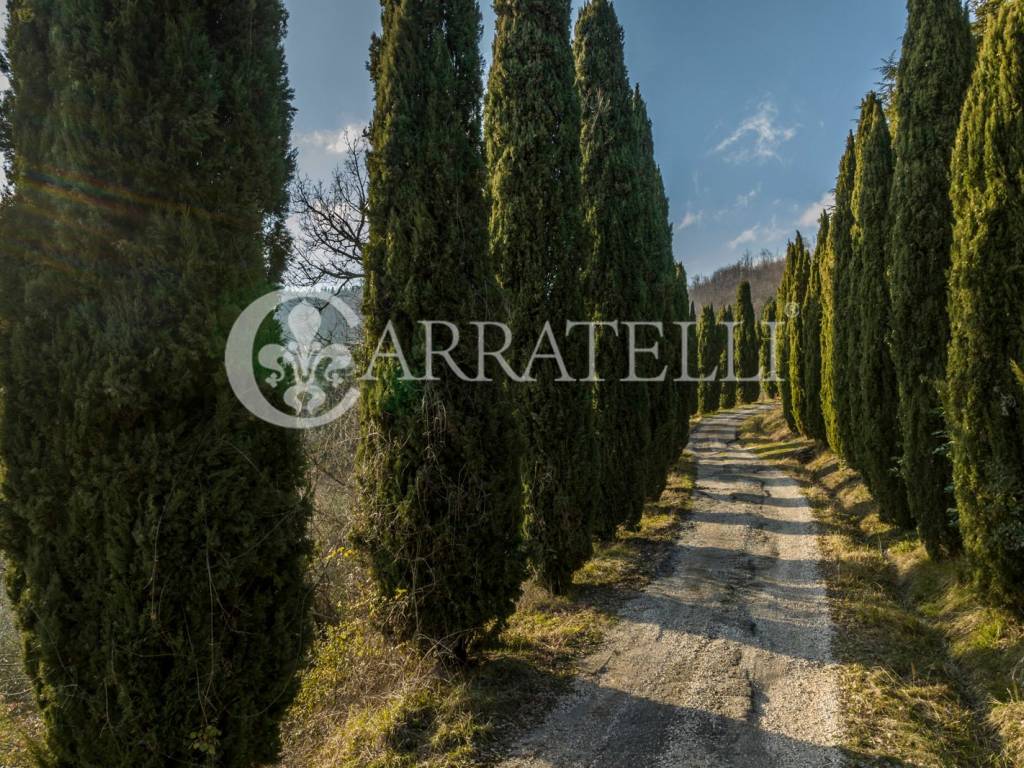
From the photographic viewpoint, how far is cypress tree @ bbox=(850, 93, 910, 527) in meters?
8.84

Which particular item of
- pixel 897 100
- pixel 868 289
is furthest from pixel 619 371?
pixel 897 100

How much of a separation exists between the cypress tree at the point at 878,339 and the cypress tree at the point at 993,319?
3.47 metres

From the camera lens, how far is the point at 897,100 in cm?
764

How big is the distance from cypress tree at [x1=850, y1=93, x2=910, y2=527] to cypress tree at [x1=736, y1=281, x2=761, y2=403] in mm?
25917

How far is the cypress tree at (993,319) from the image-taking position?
488cm

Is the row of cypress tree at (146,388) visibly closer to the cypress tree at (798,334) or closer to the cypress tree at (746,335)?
the cypress tree at (798,334)

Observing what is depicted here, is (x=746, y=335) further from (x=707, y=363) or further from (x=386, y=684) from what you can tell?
(x=386, y=684)

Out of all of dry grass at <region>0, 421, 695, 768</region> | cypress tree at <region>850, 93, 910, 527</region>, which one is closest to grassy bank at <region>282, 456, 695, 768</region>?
dry grass at <region>0, 421, 695, 768</region>

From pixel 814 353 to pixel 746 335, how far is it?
56.7ft

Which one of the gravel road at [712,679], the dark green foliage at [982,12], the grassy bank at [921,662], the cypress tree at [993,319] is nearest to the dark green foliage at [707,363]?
the dark green foliage at [982,12]

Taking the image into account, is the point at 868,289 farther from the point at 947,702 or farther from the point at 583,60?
the point at 947,702

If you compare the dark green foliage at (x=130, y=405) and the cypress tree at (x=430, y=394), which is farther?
the cypress tree at (x=430, y=394)

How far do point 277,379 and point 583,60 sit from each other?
926 cm

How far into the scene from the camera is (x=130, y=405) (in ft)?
8.24
